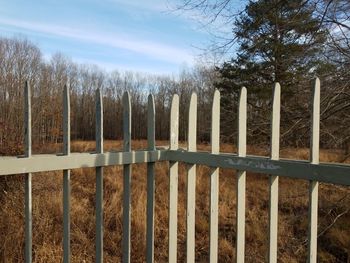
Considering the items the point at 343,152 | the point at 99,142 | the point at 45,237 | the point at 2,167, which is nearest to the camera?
the point at 2,167

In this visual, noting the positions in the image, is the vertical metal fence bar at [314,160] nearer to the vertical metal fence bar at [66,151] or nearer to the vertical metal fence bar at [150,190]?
the vertical metal fence bar at [150,190]

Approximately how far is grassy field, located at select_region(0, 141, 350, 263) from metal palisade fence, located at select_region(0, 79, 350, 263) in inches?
118

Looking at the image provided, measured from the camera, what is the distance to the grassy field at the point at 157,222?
5.39 metres

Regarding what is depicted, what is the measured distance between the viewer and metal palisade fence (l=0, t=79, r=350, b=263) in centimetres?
165

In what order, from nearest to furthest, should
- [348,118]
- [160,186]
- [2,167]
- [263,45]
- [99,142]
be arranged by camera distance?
1. [2,167]
2. [99,142]
3. [348,118]
4. [263,45]
5. [160,186]

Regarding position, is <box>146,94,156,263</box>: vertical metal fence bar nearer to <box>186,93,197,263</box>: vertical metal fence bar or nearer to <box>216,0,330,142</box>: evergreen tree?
<box>186,93,197,263</box>: vertical metal fence bar

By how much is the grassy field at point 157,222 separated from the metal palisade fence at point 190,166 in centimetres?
299

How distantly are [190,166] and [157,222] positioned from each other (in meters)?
5.30

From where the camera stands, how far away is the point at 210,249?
7.09 ft

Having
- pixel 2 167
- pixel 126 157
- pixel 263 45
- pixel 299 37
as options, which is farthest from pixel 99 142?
pixel 299 37

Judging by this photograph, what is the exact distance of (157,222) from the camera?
7309 millimetres

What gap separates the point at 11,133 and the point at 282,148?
4.96 metres

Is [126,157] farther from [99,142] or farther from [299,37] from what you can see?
[299,37]

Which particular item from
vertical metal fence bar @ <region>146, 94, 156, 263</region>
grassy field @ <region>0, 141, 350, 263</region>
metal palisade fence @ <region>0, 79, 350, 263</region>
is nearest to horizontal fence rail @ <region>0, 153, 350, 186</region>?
metal palisade fence @ <region>0, 79, 350, 263</region>
